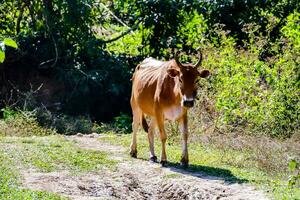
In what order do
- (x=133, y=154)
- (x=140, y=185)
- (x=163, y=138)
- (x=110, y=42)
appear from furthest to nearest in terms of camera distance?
(x=110, y=42) < (x=133, y=154) < (x=163, y=138) < (x=140, y=185)

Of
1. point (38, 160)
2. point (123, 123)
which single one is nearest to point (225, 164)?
point (38, 160)

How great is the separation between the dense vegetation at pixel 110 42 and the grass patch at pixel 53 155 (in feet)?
9.15

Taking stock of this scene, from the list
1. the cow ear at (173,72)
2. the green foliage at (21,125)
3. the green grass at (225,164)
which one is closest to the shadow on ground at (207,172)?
the green grass at (225,164)

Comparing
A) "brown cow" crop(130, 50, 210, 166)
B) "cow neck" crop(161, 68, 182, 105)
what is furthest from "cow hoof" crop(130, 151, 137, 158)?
"cow neck" crop(161, 68, 182, 105)

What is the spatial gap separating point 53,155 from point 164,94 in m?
1.81

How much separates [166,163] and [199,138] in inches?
90.0

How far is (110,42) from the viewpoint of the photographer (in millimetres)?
16188

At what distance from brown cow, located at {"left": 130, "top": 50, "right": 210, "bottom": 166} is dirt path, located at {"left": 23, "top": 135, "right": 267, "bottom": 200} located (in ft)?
1.93

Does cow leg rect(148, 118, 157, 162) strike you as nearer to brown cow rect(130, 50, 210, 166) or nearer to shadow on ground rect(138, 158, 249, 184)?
brown cow rect(130, 50, 210, 166)

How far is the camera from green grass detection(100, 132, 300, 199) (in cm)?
843

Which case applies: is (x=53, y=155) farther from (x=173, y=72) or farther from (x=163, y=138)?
(x=173, y=72)

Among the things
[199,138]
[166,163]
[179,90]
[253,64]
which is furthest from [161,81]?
[253,64]

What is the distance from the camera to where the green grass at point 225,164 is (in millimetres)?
8430

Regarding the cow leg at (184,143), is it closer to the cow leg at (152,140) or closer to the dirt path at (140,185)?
the dirt path at (140,185)
